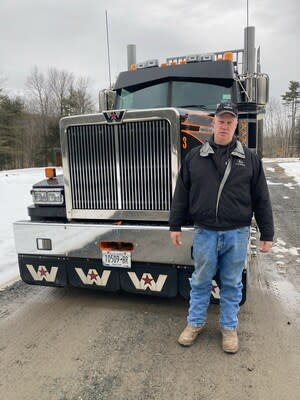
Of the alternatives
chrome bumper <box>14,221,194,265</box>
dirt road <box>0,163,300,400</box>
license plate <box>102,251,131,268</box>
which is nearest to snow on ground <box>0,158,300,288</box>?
dirt road <box>0,163,300,400</box>

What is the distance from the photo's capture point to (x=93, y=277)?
3779mm

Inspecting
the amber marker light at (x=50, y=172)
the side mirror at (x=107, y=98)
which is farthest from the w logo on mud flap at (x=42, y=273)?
the side mirror at (x=107, y=98)

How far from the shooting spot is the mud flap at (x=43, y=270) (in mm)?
3834

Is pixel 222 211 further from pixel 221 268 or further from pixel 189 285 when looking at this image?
pixel 189 285

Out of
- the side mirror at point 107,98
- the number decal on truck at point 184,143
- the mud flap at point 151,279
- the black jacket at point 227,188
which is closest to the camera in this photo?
the black jacket at point 227,188

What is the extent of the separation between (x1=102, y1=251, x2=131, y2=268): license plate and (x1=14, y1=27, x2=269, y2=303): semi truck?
1cm

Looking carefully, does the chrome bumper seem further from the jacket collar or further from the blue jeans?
the jacket collar

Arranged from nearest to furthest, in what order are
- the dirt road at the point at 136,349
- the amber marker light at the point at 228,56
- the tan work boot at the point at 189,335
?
the dirt road at the point at 136,349 < the tan work boot at the point at 189,335 < the amber marker light at the point at 228,56

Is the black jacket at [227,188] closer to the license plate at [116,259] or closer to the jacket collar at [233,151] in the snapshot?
the jacket collar at [233,151]

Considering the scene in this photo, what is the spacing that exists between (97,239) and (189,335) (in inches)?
49.5

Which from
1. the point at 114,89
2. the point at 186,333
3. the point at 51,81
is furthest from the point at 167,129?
the point at 51,81

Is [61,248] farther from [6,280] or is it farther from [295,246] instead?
[295,246]

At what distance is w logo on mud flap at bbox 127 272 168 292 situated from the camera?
355 centimetres

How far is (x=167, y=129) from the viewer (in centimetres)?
332
